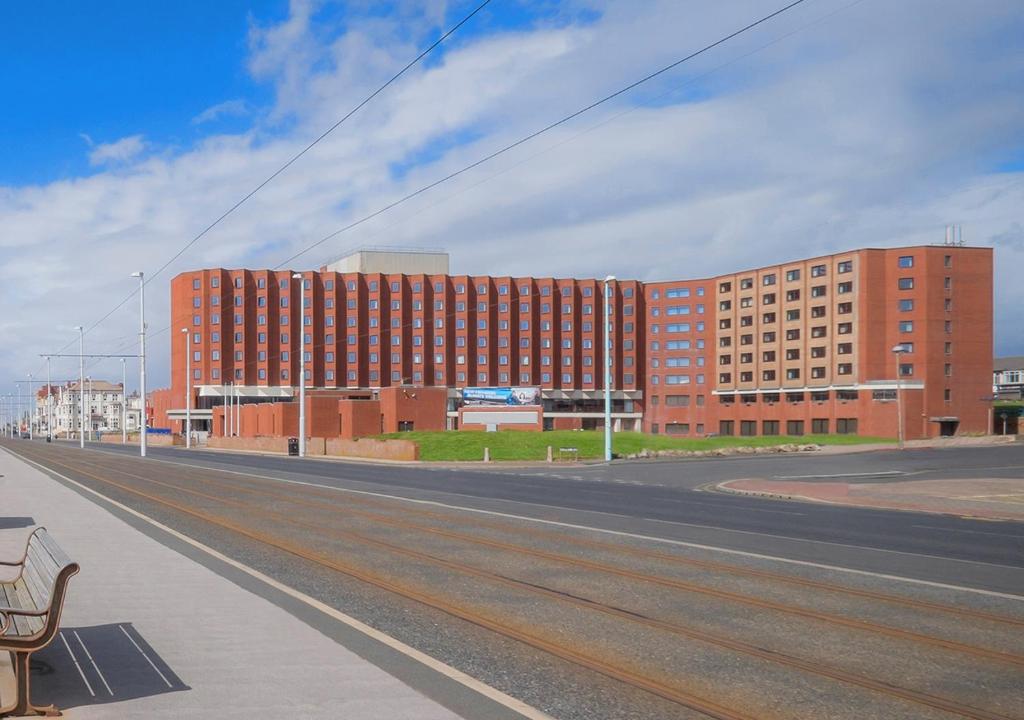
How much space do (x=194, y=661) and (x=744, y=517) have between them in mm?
16270

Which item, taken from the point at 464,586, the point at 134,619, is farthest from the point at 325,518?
the point at 134,619

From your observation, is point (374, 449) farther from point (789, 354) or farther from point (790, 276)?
point (790, 276)

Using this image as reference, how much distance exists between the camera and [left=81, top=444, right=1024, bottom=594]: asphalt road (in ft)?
47.0

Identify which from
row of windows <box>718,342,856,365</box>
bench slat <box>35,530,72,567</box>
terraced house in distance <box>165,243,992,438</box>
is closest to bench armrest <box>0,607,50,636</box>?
bench slat <box>35,530,72,567</box>

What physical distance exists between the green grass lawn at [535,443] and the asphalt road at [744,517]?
16.7 m

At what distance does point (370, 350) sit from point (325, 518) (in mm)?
117204

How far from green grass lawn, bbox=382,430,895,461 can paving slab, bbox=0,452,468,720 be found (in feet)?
159

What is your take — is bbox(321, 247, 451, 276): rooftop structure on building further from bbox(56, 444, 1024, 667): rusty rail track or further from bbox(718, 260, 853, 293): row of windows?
bbox(56, 444, 1024, 667): rusty rail track

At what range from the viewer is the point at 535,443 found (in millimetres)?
66500

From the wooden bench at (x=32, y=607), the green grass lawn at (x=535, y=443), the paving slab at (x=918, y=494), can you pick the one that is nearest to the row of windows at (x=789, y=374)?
the green grass lawn at (x=535, y=443)

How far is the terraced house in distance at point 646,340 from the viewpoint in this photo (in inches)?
3693

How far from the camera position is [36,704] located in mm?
5945

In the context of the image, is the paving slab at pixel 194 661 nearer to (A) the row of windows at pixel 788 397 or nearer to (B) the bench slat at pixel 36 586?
(B) the bench slat at pixel 36 586

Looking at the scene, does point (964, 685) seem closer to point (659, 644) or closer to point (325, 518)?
point (659, 644)
